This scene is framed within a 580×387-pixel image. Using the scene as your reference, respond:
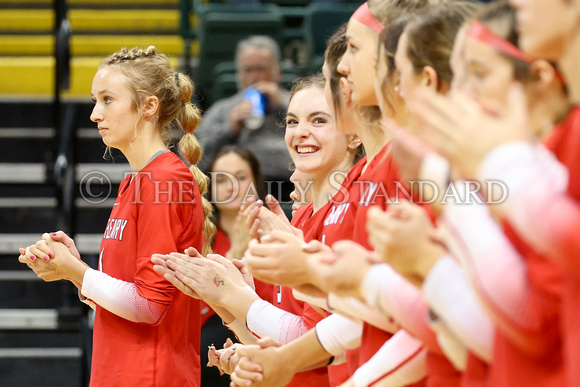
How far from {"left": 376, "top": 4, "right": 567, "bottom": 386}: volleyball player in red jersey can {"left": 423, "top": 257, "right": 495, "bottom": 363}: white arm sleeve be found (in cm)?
3

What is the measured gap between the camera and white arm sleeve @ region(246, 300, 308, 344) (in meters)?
1.81

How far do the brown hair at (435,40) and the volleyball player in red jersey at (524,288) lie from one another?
0.27 metres

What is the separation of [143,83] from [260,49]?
2.38m

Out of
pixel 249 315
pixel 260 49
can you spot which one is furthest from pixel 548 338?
pixel 260 49

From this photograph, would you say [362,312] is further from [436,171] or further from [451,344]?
[436,171]

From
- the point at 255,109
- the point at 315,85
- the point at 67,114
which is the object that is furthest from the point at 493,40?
the point at 67,114

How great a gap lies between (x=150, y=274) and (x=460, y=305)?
113cm

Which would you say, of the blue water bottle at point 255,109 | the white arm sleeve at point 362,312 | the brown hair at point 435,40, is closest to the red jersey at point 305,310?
the white arm sleeve at point 362,312

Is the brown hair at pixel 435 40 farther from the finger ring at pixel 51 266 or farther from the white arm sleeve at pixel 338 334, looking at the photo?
the finger ring at pixel 51 266

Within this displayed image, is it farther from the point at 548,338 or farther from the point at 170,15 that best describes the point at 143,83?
the point at 170,15

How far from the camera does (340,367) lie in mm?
1802

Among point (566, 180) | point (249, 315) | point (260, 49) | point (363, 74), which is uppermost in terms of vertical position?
point (260, 49)

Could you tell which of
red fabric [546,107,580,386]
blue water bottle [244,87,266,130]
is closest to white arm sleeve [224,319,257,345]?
red fabric [546,107,580,386]

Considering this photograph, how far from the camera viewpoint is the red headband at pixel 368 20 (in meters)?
1.64
